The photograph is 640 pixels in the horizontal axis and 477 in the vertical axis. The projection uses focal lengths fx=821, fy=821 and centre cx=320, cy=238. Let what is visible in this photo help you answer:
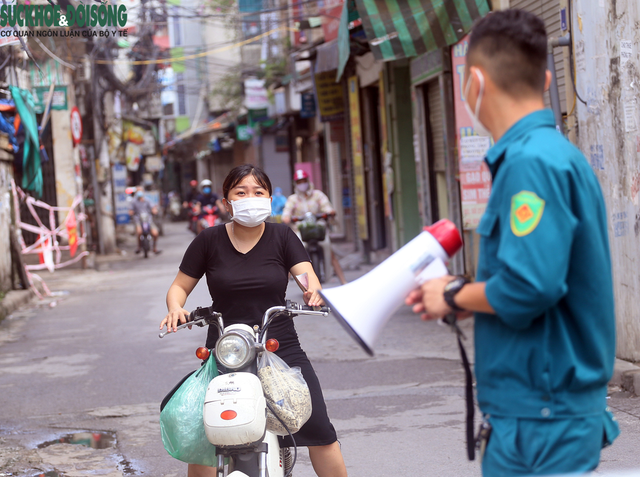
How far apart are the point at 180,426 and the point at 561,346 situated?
1788 mm

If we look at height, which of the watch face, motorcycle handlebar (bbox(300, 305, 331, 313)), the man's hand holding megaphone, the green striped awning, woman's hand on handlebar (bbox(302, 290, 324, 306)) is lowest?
motorcycle handlebar (bbox(300, 305, 331, 313))

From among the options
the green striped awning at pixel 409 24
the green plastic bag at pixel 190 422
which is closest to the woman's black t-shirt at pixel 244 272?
the green plastic bag at pixel 190 422

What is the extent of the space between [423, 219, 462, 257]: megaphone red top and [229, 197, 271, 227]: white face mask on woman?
1.59 meters

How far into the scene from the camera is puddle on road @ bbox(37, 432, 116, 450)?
548cm

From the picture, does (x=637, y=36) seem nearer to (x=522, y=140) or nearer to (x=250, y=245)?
(x=250, y=245)

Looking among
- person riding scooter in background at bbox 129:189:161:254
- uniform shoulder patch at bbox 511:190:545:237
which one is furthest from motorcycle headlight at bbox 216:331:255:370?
person riding scooter in background at bbox 129:189:161:254

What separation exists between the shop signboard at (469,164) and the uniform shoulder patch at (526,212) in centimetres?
688

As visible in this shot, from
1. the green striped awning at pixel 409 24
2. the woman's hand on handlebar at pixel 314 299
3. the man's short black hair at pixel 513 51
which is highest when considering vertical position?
the green striped awning at pixel 409 24

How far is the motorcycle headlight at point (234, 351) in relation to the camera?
3207 mm

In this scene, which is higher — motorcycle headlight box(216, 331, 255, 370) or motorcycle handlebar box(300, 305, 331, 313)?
motorcycle handlebar box(300, 305, 331, 313)

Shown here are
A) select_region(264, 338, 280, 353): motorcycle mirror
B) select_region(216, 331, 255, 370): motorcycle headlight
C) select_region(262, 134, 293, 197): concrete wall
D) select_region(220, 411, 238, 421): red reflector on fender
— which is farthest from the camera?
select_region(262, 134, 293, 197): concrete wall

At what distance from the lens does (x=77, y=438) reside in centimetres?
566

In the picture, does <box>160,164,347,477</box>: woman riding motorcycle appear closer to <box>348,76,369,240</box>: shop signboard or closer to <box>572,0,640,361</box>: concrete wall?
<box>572,0,640,361</box>: concrete wall

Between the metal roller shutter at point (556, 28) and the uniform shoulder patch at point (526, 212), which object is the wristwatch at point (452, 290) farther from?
the metal roller shutter at point (556, 28)
